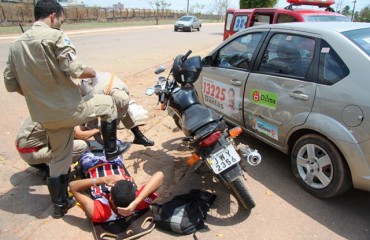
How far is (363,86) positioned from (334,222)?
127 centimetres

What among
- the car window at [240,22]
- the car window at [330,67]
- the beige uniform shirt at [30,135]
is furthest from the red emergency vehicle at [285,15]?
the beige uniform shirt at [30,135]

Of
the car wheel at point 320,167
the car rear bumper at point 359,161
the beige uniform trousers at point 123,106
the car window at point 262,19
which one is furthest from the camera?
the car window at point 262,19

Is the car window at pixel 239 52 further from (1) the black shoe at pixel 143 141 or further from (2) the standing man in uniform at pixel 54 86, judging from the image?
(2) the standing man in uniform at pixel 54 86

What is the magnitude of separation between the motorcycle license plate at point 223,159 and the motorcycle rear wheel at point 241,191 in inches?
6.2

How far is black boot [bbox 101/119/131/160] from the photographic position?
3.26 metres

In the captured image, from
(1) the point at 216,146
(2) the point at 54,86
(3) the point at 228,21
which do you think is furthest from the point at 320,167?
(3) the point at 228,21

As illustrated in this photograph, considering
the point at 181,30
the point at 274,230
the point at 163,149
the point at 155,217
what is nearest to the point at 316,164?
the point at 274,230

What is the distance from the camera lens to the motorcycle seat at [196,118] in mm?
3044

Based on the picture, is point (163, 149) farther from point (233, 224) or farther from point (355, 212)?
point (355, 212)

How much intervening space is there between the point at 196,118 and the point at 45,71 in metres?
1.38

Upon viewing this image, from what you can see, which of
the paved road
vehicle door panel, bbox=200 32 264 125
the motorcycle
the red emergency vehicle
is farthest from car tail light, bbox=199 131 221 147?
the red emergency vehicle

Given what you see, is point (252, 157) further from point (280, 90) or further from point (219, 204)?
point (280, 90)

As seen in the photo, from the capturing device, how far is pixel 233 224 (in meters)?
3.02

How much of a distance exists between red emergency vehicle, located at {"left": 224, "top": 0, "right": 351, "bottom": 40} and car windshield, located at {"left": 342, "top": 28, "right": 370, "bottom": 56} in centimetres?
457
